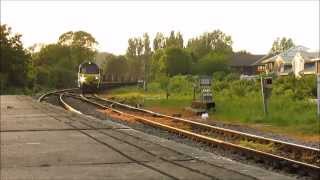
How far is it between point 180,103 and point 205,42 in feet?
340

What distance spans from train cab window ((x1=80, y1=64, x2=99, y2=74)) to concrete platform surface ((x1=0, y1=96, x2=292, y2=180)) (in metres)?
34.4

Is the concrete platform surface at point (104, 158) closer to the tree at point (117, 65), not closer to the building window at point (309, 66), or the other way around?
the building window at point (309, 66)

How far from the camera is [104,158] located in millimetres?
11820

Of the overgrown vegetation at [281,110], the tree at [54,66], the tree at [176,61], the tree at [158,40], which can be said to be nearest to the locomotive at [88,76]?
the overgrown vegetation at [281,110]

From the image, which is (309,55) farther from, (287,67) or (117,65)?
(117,65)

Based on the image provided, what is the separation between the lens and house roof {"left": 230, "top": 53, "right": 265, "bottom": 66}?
136 metres

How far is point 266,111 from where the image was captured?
25.1m

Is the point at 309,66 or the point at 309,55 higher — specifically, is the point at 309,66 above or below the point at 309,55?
below

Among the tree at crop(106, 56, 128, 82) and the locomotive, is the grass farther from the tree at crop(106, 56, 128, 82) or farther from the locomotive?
the tree at crop(106, 56, 128, 82)

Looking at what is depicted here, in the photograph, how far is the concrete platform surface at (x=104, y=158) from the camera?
995cm


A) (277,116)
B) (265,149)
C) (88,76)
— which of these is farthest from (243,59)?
(265,149)

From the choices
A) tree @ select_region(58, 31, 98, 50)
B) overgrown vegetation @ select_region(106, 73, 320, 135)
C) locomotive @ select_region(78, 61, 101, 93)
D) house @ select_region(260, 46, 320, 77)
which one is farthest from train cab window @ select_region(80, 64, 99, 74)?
tree @ select_region(58, 31, 98, 50)

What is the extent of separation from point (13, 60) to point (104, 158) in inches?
2418

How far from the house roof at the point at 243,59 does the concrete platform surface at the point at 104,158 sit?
4624 inches
